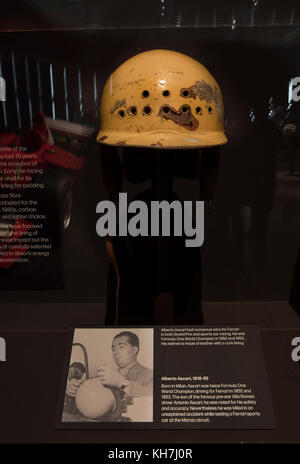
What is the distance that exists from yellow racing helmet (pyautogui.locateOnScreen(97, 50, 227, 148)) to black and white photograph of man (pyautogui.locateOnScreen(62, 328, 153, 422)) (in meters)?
0.61

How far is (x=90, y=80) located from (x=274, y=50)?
0.60 meters

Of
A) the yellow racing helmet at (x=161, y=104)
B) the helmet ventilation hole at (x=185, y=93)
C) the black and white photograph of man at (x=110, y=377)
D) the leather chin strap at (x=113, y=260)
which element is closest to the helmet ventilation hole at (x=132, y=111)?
the yellow racing helmet at (x=161, y=104)

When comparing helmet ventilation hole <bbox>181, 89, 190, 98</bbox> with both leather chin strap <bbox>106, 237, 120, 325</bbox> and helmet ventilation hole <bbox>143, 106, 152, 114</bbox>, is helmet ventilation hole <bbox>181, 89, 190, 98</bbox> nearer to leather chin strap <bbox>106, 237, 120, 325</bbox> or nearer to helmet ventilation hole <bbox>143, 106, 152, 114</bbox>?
helmet ventilation hole <bbox>143, 106, 152, 114</bbox>

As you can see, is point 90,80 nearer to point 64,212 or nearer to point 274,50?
point 64,212

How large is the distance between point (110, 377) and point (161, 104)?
803 mm

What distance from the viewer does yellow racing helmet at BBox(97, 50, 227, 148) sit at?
126 centimetres

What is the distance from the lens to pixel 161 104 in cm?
126

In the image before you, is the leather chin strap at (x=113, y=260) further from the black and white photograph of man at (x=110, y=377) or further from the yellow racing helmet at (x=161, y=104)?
the yellow racing helmet at (x=161, y=104)

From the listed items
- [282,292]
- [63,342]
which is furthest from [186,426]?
[282,292]

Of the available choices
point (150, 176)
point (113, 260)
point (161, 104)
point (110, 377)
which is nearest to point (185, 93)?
point (161, 104)

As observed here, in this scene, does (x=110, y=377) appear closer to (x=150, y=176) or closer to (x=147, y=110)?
(x=150, y=176)

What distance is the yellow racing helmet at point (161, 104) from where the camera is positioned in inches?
49.6

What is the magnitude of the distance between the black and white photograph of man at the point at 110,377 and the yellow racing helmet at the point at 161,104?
1.99 feet

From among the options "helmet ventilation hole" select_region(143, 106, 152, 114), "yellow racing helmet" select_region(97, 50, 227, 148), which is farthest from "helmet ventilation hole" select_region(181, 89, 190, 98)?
"helmet ventilation hole" select_region(143, 106, 152, 114)
